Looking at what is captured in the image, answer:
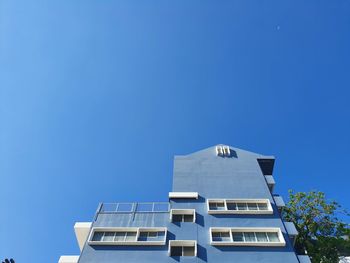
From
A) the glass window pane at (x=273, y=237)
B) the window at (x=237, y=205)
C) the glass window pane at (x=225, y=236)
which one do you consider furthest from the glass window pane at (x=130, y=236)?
the glass window pane at (x=273, y=237)

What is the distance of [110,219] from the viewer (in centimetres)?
2398

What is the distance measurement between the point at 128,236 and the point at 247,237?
9156 millimetres

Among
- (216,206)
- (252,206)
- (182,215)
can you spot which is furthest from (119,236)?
(252,206)

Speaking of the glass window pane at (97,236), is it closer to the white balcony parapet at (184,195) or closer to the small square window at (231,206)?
the white balcony parapet at (184,195)

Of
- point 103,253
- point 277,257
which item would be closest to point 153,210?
point 103,253

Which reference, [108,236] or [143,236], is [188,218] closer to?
[143,236]

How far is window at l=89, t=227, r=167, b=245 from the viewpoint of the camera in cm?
2139

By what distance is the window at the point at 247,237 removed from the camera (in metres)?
20.9

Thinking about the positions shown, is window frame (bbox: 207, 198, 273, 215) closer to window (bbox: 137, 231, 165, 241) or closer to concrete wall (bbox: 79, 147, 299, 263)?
concrete wall (bbox: 79, 147, 299, 263)

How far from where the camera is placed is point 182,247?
21.6m

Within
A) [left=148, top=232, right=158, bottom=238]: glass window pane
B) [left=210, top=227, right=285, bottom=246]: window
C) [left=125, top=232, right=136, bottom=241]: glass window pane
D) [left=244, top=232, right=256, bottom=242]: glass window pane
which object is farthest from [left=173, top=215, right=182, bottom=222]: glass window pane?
[left=244, top=232, right=256, bottom=242]: glass window pane

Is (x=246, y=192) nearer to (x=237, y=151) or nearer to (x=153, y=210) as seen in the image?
(x=237, y=151)

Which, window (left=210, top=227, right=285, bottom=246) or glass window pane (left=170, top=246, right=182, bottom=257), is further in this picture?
glass window pane (left=170, top=246, right=182, bottom=257)

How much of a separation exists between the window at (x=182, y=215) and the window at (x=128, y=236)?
188 centimetres
